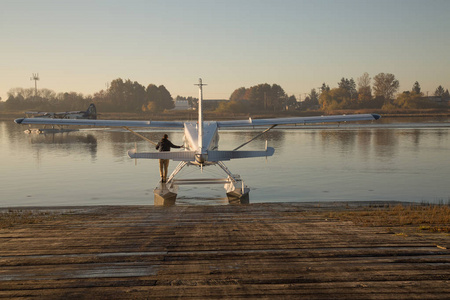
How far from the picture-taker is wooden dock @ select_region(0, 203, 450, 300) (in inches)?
144

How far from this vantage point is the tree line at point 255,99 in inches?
4437

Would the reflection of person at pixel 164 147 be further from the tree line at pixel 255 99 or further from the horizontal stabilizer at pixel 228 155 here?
the tree line at pixel 255 99

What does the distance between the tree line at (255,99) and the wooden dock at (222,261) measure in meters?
106

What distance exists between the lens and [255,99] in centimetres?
14012

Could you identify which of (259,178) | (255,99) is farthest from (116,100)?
(259,178)

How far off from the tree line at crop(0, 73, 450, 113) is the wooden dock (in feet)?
348

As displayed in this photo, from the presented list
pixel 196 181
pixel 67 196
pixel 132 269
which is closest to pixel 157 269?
pixel 132 269

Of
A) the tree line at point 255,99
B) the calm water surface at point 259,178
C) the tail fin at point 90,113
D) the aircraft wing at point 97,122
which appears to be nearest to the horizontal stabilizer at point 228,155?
the calm water surface at point 259,178

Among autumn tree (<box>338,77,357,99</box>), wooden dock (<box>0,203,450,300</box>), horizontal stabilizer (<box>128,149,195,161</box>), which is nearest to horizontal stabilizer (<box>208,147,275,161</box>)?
horizontal stabilizer (<box>128,149,195,161</box>)

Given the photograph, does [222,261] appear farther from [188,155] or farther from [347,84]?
[347,84]

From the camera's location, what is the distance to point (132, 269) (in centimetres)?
431

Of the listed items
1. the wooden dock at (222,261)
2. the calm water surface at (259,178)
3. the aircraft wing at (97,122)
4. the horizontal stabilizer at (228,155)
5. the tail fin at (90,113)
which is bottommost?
the calm water surface at (259,178)

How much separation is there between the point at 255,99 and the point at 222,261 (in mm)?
137268

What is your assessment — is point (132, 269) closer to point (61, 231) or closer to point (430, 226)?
point (61, 231)
